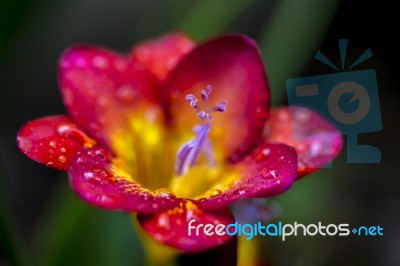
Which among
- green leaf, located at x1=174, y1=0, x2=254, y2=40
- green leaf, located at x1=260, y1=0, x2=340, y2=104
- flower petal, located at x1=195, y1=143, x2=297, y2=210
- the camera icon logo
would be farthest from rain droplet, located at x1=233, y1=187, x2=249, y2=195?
green leaf, located at x1=174, y1=0, x2=254, y2=40

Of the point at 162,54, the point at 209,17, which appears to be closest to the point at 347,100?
the point at 162,54

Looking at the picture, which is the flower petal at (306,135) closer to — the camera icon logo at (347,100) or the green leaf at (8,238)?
the camera icon logo at (347,100)

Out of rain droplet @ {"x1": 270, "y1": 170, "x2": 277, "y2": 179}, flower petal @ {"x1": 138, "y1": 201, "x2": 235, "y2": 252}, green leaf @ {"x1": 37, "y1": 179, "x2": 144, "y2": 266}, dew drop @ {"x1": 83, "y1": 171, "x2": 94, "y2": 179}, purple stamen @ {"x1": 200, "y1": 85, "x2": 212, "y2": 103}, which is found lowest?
green leaf @ {"x1": 37, "y1": 179, "x2": 144, "y2": 266}

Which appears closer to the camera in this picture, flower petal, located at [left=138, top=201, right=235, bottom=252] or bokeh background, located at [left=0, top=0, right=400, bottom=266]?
flower petal, located at [left=138, top=201, right=235, bottom=252]

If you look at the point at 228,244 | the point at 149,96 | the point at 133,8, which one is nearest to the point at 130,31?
the point at 133,8

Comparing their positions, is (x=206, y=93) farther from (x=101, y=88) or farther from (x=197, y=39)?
(x=197, y=39)

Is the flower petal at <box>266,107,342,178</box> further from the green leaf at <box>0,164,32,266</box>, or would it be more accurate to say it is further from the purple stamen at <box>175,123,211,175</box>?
the green leaf at <box>0,164,32,266</box>

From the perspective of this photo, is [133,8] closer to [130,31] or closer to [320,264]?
[130,31]
